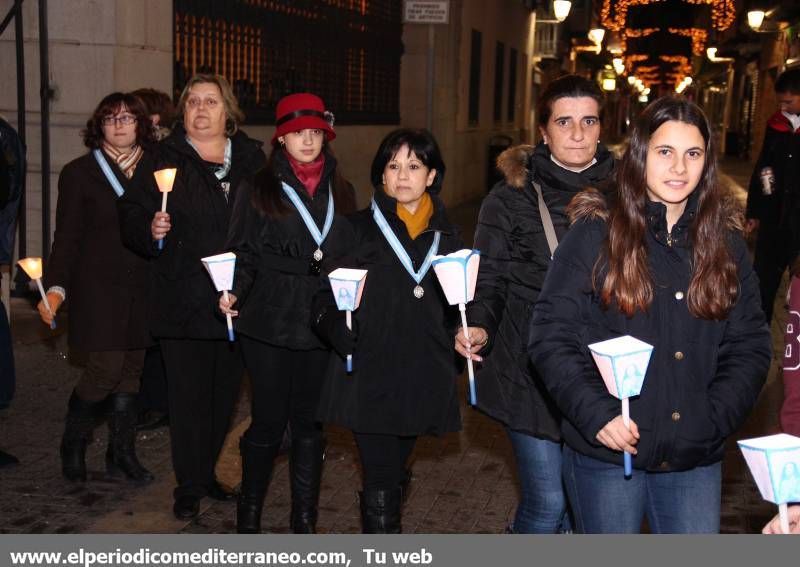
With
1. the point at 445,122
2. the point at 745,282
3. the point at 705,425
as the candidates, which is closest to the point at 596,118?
the point at 745,282

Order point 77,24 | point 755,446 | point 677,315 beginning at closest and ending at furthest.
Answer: point 755,446
point 677,315
point 77,24

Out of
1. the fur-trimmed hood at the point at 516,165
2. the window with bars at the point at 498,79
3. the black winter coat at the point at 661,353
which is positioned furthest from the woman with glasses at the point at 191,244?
Result: the window with bars at the point at 498,79

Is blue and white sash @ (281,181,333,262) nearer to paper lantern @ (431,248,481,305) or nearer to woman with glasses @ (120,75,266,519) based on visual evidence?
woman with glasses @ (120,75,266,519)

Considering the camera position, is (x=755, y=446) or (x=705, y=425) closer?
(x=755, y=446)

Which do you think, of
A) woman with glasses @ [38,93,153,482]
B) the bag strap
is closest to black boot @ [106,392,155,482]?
woman with glasses @ [38,93,153,482]

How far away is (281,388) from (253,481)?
1.45ft

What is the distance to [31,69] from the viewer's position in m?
10.4

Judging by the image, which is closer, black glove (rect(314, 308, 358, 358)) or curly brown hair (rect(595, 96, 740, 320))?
curly brown hair (rect(595, 96, 740, 320))

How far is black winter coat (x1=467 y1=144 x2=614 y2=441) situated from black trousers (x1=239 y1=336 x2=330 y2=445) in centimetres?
95

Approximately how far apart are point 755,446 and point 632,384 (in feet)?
1.46

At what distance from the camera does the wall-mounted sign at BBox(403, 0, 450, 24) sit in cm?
1492

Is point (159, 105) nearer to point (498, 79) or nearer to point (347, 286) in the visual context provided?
point (347, 286)
